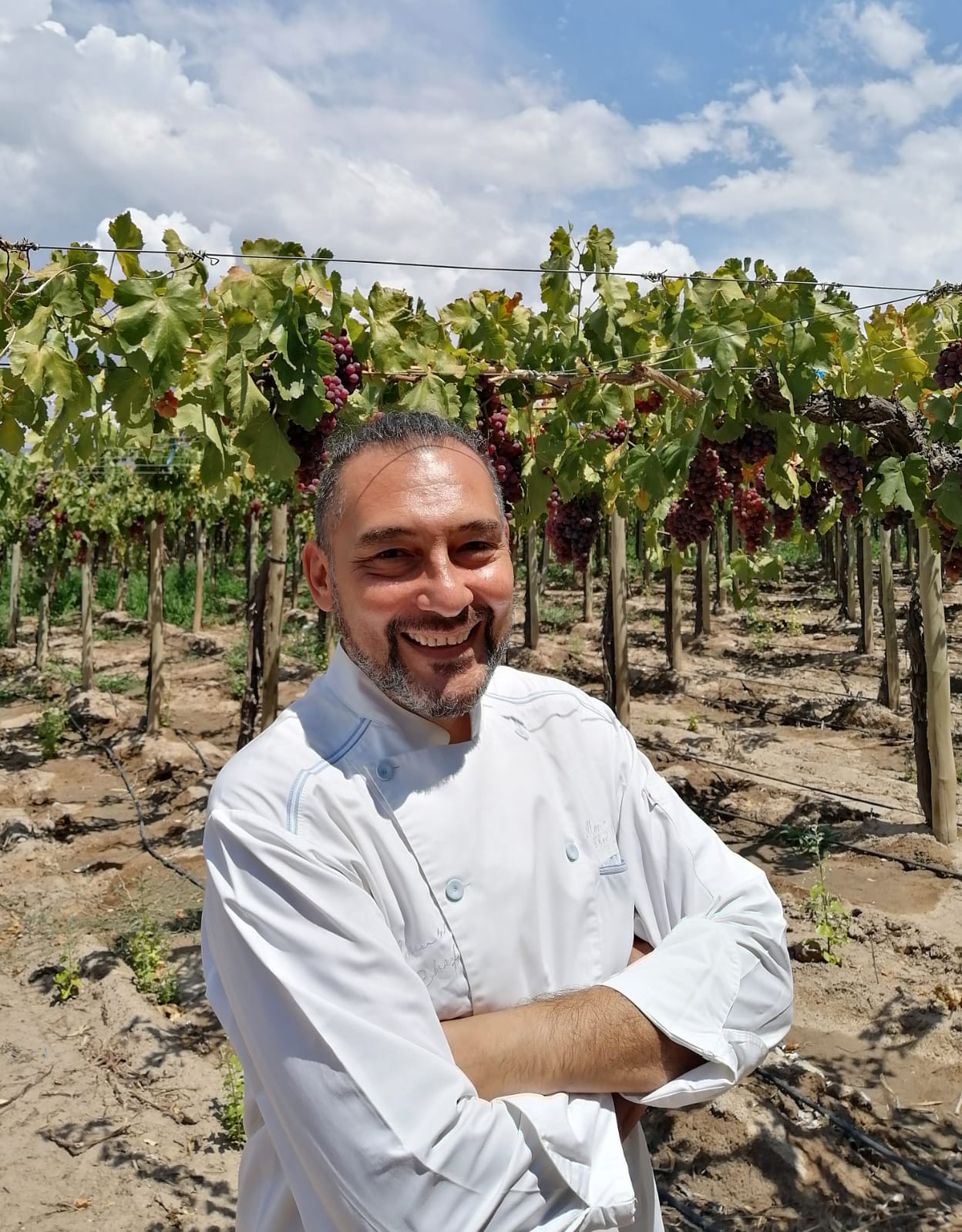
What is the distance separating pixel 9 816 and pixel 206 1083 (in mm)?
4209

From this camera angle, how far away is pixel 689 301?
3389 mm

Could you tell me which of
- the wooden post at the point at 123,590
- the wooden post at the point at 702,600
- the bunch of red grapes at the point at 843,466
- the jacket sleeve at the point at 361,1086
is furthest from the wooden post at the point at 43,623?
the jacket sleeve at the point at 361,1086

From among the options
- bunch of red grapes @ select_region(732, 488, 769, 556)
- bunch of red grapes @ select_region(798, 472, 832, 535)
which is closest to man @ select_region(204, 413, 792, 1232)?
bunch of red grapes @ select_region(798, 472, 832, 535)

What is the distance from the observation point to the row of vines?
7.99 feet

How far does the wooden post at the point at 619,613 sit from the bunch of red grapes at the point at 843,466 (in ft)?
10.5

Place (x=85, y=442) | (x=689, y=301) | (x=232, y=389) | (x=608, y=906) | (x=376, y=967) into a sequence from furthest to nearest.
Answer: (x=689, y=301)
(x=85, y=442)
(x=232, y=389)
(x=608, y=906)
(x=376, y=967)

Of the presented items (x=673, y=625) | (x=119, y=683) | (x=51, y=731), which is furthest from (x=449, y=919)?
(x=119, y=683)

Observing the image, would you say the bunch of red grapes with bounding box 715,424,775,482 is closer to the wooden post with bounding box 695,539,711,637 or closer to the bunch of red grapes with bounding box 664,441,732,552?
the bunch of red grapes with bounding box 664,441,732,552

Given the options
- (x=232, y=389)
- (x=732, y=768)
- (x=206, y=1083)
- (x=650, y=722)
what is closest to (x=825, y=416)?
(x=232, y=389)

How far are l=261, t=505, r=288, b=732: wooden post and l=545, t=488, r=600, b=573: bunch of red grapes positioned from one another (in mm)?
1742

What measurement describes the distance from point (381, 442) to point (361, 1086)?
841 millimetres

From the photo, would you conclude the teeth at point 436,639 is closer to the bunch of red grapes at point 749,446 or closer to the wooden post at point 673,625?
the bunch of red grapes at point 749,446

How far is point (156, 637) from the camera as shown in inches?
371

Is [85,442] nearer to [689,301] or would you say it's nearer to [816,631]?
[689,301]
